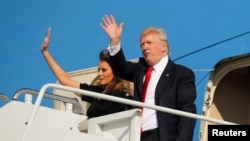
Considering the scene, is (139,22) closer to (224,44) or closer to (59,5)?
(224,44)

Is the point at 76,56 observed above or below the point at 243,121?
above

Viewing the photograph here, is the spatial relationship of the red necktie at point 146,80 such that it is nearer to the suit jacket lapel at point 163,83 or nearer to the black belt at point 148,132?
the suit jacket lapel at point 163,83

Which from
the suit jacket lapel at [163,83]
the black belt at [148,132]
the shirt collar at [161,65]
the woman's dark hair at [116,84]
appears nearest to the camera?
the black belt at [148,132]

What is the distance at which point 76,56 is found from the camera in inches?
289

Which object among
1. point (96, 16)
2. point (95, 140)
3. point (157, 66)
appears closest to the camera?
point (95, 140)

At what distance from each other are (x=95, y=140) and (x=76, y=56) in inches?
148

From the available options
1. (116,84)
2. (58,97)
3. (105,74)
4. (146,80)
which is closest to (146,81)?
(146,80)

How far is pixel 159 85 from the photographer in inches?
163

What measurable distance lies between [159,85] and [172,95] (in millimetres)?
113

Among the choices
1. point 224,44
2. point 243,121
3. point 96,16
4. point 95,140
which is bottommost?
point 95,140

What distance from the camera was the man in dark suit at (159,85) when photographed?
3.98m

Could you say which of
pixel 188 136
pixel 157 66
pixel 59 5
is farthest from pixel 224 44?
pixel 59 5

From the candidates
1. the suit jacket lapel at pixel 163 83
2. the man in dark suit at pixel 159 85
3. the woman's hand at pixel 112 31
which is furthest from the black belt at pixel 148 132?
the woman's hand at pixel 112 31

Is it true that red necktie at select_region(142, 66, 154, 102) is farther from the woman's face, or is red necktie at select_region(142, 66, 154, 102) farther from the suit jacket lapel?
the woman's face
